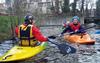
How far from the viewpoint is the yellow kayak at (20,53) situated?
10.3 m

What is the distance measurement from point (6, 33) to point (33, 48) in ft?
24.0

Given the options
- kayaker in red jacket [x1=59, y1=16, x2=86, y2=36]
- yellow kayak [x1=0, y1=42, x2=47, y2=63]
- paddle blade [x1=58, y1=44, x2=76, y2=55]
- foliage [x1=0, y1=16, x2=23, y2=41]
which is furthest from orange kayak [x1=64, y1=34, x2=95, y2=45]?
yellow kayak [x1=0, y1=42, x2=47, y2=63]

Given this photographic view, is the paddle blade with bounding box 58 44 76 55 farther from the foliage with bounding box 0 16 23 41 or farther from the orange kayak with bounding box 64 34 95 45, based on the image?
the foliage with bounding box 0 16 23 41

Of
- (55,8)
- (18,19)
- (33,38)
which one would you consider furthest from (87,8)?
(33,38)

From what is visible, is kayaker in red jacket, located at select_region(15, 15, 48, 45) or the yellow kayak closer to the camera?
the yellow kayak

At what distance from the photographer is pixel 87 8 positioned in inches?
2418

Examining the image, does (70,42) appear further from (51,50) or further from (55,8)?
(55,8)

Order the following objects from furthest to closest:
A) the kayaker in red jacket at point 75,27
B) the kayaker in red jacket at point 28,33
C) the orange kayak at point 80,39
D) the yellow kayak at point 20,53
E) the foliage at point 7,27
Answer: the foliage at point 7,27 → the kayaker in red jacket at point 75,27 → the orange kayak at point 80,39 → the kayaker in red jacket at point 28,33 → the yellow kayak at point 20,53

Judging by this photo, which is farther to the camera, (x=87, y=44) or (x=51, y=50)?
(x=87, y=44)

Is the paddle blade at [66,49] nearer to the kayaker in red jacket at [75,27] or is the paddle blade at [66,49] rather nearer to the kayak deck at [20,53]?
the kayak deck at [20,53]

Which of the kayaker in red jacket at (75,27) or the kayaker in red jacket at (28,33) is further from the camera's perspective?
the kayaker in red jacket at (75,27)

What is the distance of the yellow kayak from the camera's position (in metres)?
10.3

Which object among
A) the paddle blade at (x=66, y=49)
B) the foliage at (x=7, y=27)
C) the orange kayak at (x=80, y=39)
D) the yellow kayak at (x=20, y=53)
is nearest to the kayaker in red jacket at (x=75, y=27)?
the orange kayak at (x=80, y=39)

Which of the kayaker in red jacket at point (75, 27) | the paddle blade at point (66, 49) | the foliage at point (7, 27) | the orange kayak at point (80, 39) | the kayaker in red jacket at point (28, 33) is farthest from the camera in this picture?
the foliage at point (7, 27)
